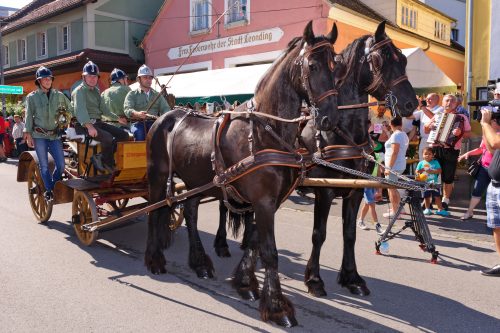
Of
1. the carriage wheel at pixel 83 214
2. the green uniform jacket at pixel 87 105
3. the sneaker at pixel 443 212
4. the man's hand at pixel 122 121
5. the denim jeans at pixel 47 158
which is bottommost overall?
the sneaker at pixel 443 212

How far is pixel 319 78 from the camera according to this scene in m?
3.51

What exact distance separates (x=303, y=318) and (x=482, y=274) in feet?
7.81

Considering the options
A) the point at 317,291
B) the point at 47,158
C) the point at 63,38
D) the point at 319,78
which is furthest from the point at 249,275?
the point at 63,38

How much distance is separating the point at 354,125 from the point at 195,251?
7.12 feet

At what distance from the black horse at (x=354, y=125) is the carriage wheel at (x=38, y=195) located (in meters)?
4.39

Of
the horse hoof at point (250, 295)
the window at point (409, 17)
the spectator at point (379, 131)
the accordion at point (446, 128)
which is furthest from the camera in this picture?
the window at point (409, 17)

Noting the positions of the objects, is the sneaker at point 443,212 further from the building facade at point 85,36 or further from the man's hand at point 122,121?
the building facade at point 85,36

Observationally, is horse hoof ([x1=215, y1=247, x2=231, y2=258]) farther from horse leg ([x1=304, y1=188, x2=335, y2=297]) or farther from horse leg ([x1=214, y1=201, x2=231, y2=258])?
horse leg ([x1=304, y1=188, x2=335, y2=297])

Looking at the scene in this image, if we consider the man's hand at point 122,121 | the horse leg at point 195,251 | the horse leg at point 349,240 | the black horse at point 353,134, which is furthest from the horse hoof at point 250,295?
the man's hand at point 122,121

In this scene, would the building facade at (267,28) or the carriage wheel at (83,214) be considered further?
the building facade at (267,28)

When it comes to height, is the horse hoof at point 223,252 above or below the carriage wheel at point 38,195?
below

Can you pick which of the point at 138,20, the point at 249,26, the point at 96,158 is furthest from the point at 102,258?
the point at 138,20

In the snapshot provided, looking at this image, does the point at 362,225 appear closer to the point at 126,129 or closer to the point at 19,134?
the point at 126,129

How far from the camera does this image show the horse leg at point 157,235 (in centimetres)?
507
